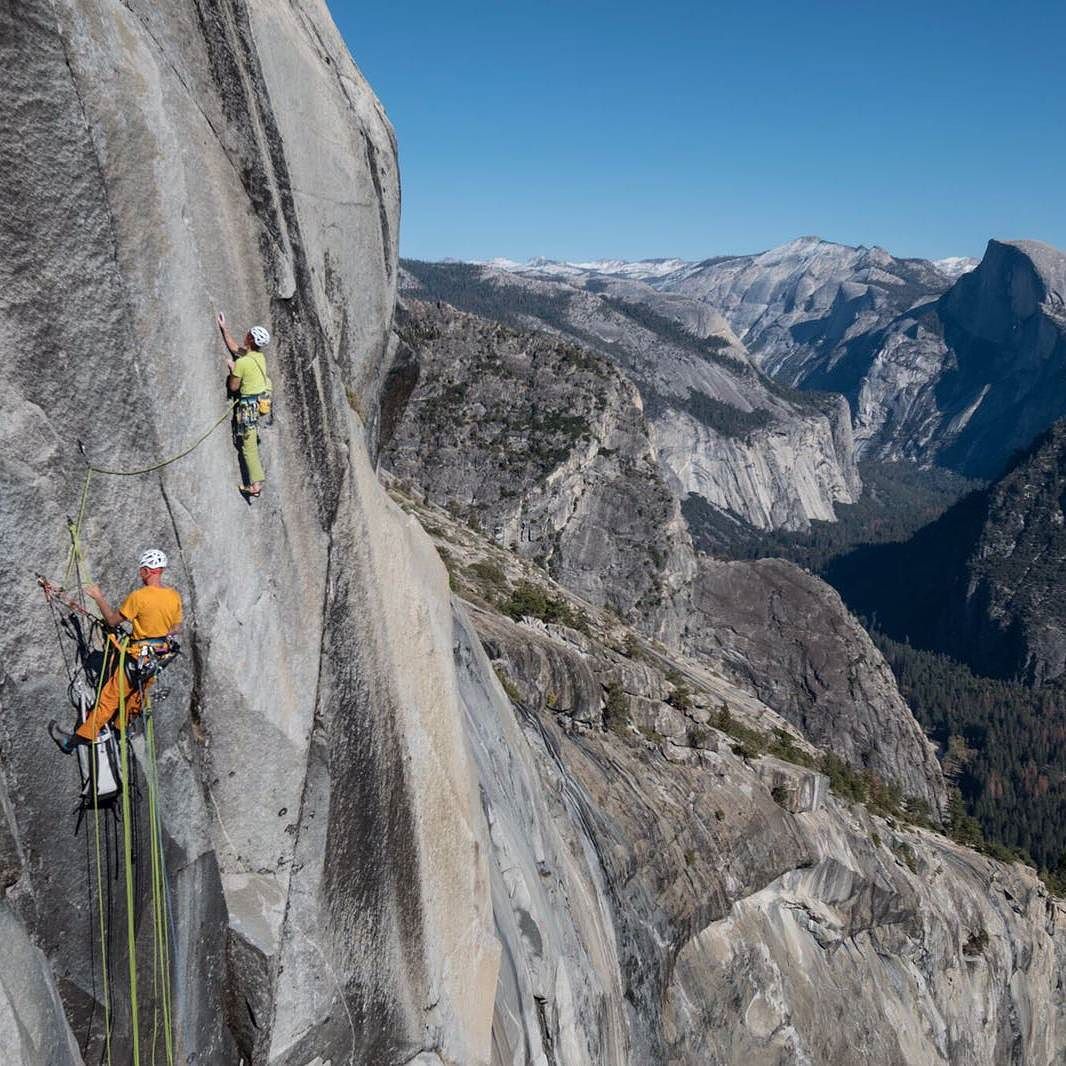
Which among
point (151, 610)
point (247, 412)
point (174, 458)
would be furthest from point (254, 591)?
point (247, 412)

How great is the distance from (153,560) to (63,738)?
177 cm

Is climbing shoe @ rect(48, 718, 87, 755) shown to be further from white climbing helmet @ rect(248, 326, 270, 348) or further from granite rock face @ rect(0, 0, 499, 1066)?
white climbing helmet @ rect(248, 326, 270, 348)

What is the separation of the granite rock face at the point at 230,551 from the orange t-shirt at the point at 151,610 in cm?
45

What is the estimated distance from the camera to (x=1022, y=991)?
124 feet

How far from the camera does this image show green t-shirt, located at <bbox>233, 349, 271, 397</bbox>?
8.42m


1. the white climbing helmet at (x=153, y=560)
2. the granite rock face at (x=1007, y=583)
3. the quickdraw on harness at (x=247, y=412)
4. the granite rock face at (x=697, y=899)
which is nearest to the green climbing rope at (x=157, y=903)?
the white climbing helmet at (x=153, y=560)

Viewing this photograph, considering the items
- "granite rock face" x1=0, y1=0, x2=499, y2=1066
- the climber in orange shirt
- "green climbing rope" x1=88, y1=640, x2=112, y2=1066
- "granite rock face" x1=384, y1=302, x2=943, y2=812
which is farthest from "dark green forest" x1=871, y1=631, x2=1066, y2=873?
the climber in orange shirt

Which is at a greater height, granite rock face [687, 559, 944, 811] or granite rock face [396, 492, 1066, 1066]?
granite rock face [396, 492, 1066, 1066]

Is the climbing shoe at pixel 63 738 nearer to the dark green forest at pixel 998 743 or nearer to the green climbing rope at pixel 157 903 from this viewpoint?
the green climbing rope at pixel 157 903

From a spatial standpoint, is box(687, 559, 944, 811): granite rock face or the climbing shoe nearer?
the climbing shoe

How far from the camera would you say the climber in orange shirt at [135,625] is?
7375 mm

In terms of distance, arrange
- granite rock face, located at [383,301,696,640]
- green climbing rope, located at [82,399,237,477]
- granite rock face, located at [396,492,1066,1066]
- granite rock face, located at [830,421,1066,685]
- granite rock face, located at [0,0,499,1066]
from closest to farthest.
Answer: granite rock face, located at [0,0,499,1066], green climbing rope, located at [82,399,237,477], granite rock face, located at [396,492,1066,1066], granite rock face, located at [383,301,696,640], granite rock face, located at [830,421,1066,685]

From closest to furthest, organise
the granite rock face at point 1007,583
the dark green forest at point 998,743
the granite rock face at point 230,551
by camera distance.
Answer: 1. the granite rock face at point 230,551
2. the dark green forest at point 998,743
3. the granite rock face at point 1007,583

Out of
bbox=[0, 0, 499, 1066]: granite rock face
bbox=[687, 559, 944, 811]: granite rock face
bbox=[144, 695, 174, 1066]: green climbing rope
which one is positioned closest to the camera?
bbox=[0, 0, 499, 1066]: granite rock face
